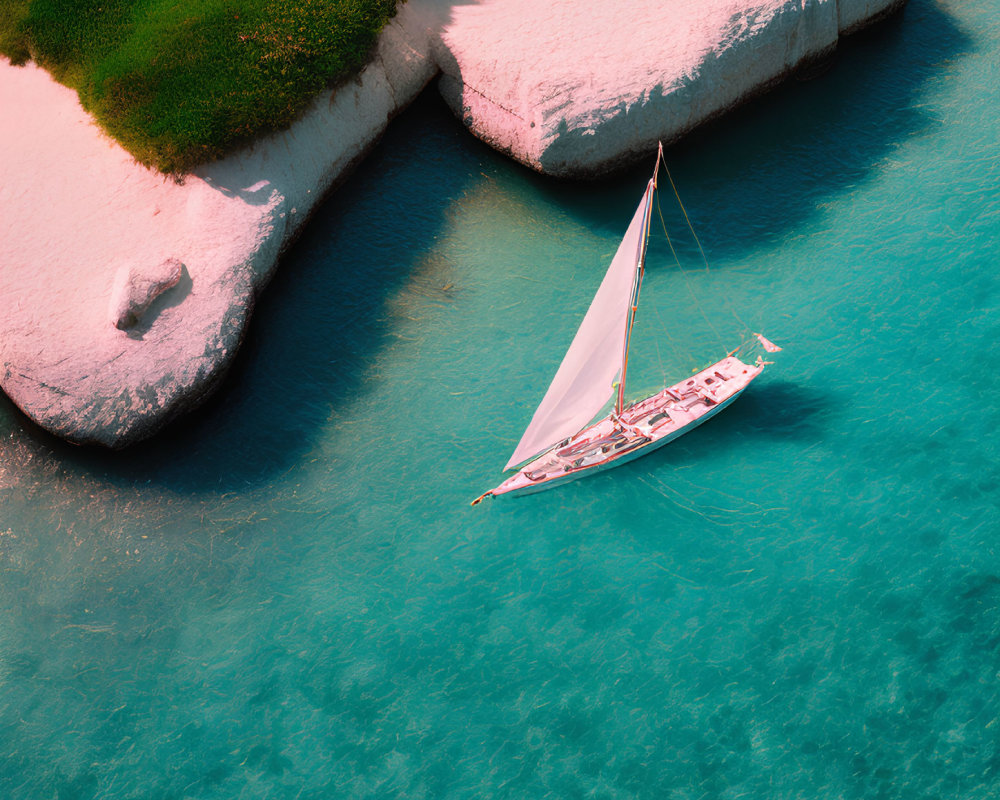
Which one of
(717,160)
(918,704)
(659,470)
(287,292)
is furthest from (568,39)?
(918,704)

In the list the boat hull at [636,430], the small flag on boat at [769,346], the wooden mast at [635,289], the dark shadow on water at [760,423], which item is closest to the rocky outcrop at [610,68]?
the wooden mast at [635,289]

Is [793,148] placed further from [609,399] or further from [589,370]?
[589,370]

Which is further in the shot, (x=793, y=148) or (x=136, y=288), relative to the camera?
(x=793, y=148)

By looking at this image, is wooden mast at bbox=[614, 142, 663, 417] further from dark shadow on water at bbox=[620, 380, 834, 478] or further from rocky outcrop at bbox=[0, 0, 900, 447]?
rocky outcrop at bbox=[0, 0, 900, 447]

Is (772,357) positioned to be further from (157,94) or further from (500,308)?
(157,94)

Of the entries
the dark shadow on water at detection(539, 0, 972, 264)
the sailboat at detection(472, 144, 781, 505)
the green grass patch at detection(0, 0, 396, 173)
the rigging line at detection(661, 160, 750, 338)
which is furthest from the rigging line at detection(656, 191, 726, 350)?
the green grass patch at detection(0, 0, 396, 173)

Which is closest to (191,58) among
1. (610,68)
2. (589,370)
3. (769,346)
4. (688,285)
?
(610,68)
